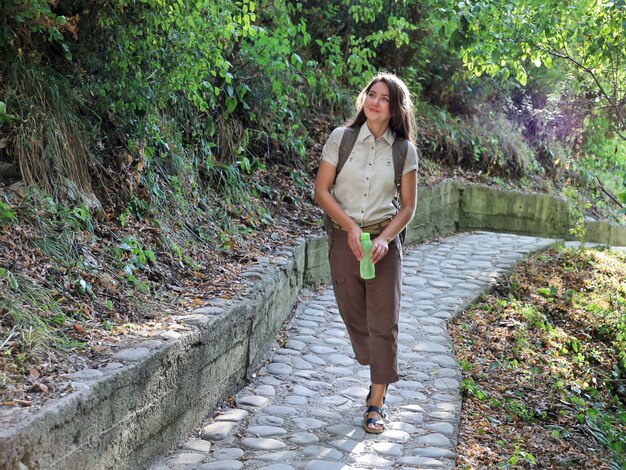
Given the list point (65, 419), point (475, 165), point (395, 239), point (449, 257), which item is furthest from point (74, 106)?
point (475, 165)

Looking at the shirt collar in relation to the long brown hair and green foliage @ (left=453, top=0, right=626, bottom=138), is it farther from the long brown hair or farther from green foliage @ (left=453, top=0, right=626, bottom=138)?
green foliage @ (left=453, top=0, right=626, bottom=138)

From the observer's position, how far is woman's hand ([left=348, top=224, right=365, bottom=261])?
4539mm

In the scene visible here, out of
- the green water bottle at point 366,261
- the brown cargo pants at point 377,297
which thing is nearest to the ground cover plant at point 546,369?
the brown cargo pants at point 377,297

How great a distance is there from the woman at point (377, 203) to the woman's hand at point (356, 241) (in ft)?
0.04

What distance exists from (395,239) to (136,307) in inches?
66.5

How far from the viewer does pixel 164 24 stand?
5.92 metres

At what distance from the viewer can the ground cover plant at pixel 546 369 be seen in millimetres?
5184

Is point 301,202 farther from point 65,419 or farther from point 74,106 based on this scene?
point 65,419

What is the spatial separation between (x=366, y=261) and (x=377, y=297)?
0.86 feet

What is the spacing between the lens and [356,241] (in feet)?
14.9

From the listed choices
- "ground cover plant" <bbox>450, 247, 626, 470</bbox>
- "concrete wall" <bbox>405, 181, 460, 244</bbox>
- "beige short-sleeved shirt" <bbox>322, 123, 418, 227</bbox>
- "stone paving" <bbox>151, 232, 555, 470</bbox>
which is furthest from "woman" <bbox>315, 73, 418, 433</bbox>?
"concrete wall" <bbox>405, 181, 460, 244</bbox>

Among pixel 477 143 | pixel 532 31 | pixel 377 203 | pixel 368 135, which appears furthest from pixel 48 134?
pixel 477 143

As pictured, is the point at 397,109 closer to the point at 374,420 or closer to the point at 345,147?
the point at 345,147

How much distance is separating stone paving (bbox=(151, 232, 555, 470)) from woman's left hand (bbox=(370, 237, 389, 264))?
1098 millimetres
